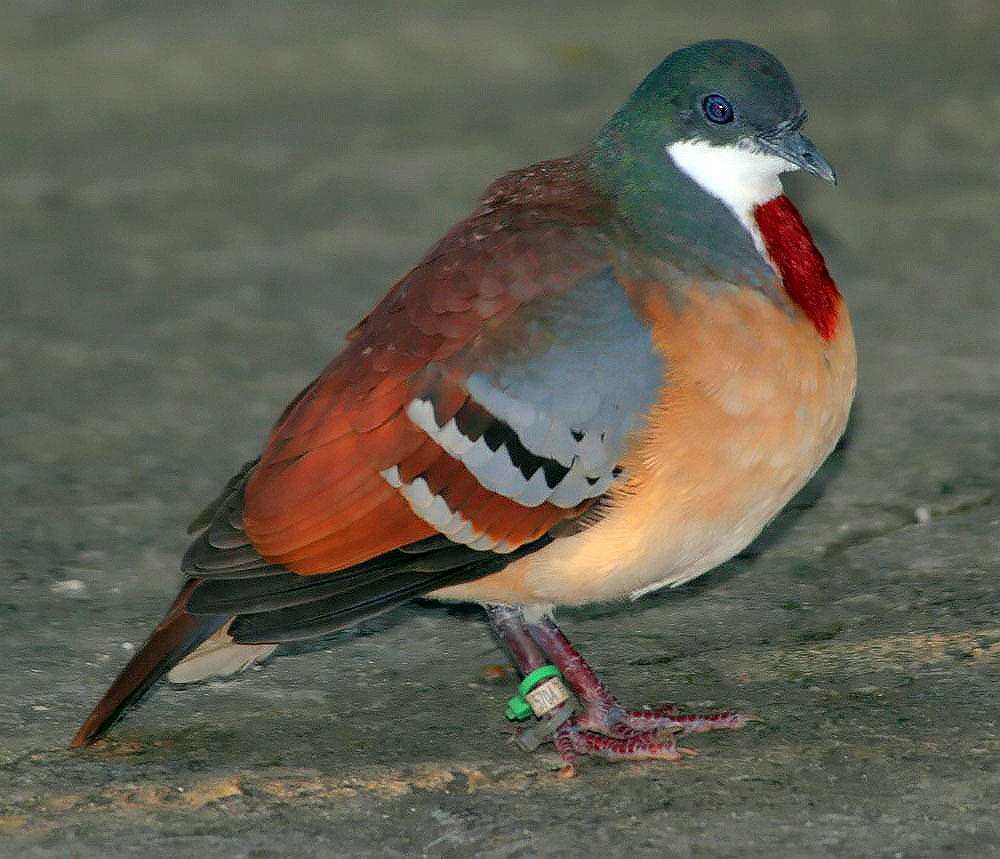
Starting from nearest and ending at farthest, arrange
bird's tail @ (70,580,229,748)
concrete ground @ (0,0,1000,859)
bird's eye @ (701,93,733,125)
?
concrete ground @ (0,0,1000,859), bird's tail @ (70,580,229,748), bird's eye @ (701,93,733,125)

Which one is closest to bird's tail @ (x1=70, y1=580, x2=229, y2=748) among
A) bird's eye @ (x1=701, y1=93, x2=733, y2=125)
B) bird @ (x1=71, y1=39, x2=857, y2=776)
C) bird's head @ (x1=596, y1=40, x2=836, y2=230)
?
bird @ (x1=71, y1=39, x2=857, y2=776)

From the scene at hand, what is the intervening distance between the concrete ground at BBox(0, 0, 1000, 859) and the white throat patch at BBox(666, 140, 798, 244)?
0.98m

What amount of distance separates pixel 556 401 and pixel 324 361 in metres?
2.28

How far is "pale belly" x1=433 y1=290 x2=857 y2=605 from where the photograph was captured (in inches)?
137

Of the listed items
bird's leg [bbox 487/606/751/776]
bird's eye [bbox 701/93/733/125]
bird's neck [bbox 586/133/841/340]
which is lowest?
bird's leg [bbox 487/606/751/776]

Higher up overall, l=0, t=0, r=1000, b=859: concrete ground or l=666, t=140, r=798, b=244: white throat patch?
l=666, t=140, r=798, b=244: white throat patch

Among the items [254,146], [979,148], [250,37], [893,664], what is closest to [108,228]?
[254,146]

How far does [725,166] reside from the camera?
3785 mm

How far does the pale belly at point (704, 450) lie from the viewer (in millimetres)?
3469

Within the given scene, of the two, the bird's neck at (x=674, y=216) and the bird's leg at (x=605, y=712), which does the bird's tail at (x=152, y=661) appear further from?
the bird's neck at (x=674, y=216)

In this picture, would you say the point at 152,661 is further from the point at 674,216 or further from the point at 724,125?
the point at 724,125

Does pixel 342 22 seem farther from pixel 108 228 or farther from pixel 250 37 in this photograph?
pixel 108 228

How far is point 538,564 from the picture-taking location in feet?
11.7

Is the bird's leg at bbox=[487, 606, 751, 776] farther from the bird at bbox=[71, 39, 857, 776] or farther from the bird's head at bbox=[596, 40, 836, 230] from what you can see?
the bird's head at bbox=[596, 40, 836, 230]
